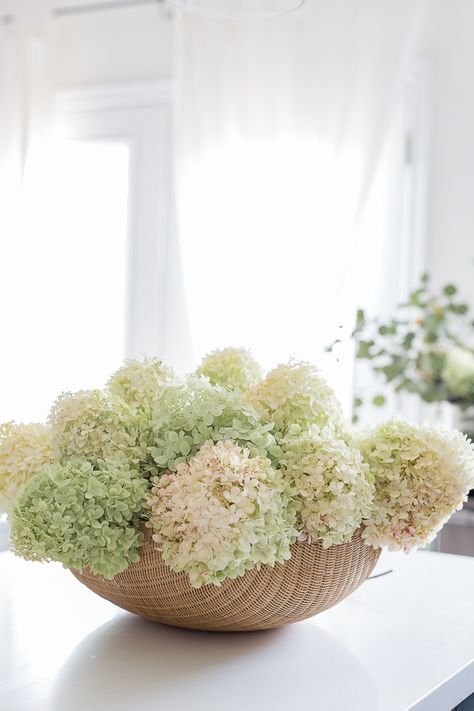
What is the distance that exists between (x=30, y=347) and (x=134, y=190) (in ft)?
2.67

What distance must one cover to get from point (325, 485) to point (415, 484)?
0.13m

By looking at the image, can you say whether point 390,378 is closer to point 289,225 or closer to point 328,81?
point 289,225

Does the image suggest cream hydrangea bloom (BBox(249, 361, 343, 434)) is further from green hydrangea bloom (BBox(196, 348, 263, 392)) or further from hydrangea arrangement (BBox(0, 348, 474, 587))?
green hydrangea bloom (BBox(196, 348, 263, 392))

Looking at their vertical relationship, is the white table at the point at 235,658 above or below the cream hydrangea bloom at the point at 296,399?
below

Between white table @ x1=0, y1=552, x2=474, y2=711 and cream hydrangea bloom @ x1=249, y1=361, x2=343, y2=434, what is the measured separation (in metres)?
0.26

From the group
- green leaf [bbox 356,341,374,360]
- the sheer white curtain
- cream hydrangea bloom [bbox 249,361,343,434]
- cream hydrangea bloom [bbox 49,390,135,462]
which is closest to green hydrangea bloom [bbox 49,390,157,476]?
cream hydrangea bloom [bbox 49,390,135,462]

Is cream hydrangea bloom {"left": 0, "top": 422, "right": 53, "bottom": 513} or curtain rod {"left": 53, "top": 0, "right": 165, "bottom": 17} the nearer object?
cream hydrangea bloom {"left": 0, "top": 422, "right": 53, "bottom": 513}

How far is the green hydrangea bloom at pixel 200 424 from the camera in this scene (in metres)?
1.04

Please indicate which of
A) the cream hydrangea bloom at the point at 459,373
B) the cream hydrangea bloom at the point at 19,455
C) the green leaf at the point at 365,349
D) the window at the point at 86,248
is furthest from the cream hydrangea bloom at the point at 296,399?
the window at the point at 86,248

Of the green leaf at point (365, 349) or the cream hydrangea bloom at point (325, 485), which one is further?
the green leaf at point (365, 349)

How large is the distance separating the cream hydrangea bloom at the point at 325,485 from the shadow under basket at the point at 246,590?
0.19 feet

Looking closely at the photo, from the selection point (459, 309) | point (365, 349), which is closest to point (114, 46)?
point (365, 349)

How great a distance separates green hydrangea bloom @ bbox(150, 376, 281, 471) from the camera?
3.41 ft

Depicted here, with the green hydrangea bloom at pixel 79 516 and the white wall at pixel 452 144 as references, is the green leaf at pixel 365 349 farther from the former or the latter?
the green hydrangea bloom at pixel 79 516
